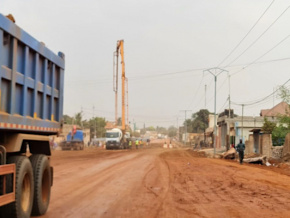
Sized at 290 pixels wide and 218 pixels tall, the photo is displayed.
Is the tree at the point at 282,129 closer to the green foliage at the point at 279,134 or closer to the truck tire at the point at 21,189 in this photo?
the green foliage at the point at 279,134

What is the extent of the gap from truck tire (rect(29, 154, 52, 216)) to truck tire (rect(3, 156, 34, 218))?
37cm

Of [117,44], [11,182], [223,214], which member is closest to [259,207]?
[223,214]

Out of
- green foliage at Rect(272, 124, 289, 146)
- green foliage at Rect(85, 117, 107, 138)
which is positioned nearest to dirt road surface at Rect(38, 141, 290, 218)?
green foliage at Rect(272, 124, 289, 146)

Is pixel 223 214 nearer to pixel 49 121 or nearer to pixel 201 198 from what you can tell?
pixel 201 198

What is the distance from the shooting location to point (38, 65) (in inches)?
309

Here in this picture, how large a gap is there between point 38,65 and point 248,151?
36.2 meters

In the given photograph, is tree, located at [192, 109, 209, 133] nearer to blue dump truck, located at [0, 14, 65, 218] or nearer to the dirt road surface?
the dirt road surface

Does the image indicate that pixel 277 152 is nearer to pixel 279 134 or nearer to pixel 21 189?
pixel 279 134

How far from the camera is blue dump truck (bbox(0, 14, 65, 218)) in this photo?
610cm

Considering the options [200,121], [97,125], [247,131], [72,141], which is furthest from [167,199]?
[200,121]

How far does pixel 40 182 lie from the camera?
7.77 metres

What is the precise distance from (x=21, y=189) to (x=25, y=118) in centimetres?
124

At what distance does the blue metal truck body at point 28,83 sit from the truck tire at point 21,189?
0.57m

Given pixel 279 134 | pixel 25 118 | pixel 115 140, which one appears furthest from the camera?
pixel 115 140
